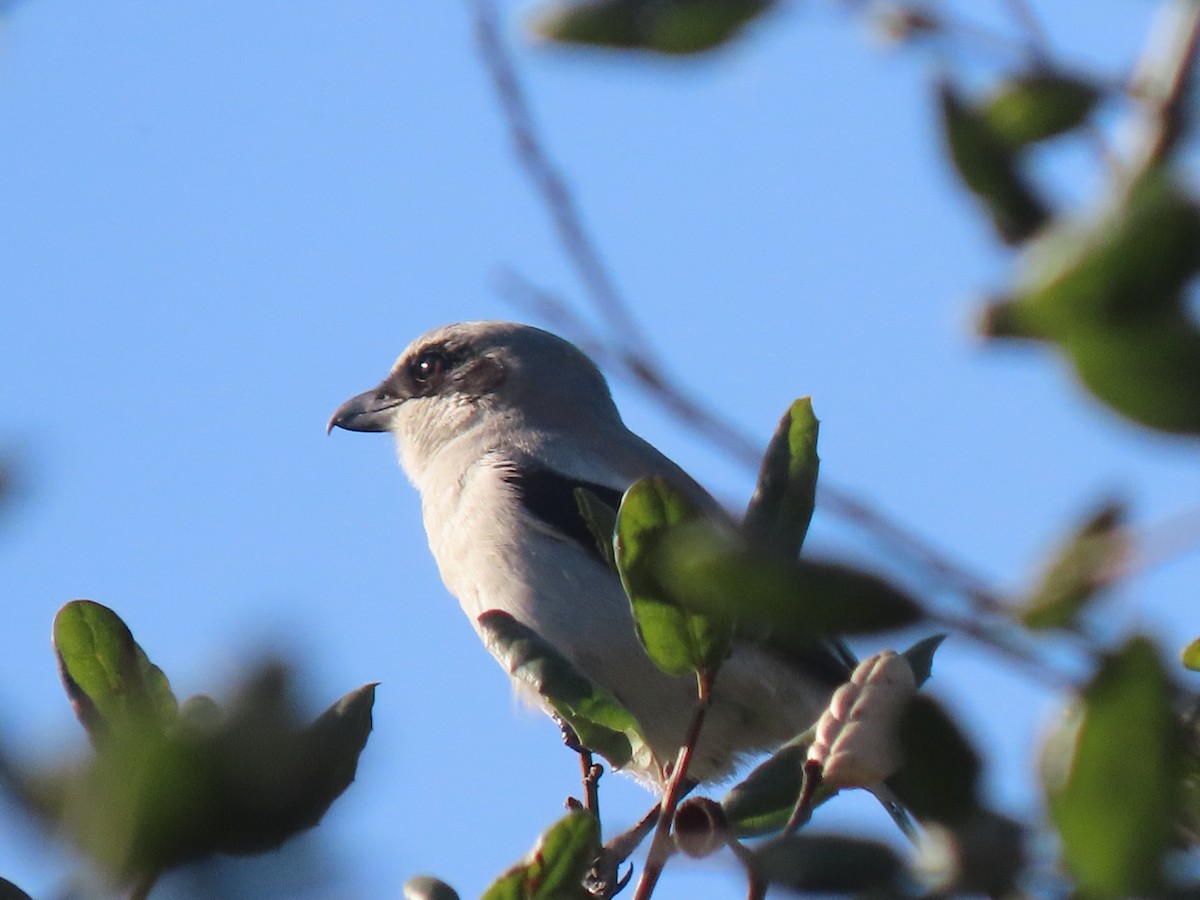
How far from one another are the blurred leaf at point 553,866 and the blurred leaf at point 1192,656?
32.2 inches

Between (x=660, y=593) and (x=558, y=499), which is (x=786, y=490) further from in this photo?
(x=558, y=499)

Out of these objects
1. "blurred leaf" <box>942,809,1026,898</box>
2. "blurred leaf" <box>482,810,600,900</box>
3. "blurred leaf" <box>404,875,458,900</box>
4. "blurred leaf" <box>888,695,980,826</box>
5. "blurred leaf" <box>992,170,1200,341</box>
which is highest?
"blurred leaf" <box>992,170,1200,341</box>

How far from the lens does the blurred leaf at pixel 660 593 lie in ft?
5.16

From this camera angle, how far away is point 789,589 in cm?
91

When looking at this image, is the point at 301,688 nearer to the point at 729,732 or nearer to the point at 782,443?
the point at 782,443

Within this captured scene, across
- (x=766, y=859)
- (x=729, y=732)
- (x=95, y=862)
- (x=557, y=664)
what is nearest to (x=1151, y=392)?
(x=766, y=859)

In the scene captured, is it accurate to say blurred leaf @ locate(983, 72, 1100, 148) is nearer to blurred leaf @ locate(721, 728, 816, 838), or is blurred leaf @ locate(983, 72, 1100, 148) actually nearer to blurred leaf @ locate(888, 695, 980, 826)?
blurred leaf @ locate(888, 695, 980, 826)

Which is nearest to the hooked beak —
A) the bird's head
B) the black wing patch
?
the bird's head

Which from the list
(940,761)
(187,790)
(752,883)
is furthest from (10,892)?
(940,761)

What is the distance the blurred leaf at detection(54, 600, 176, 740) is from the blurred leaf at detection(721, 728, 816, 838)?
878 mm

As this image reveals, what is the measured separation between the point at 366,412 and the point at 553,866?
6.25 m

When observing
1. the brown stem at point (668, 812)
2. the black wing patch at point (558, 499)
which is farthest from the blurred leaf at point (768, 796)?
the black wing patch at point (558, 499)

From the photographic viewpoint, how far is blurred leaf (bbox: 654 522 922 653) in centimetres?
90

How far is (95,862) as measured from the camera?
91 centimetres
